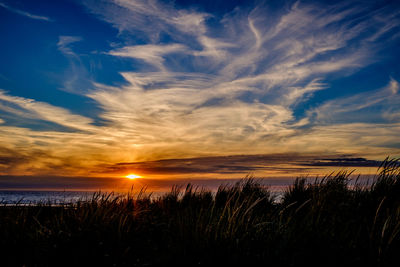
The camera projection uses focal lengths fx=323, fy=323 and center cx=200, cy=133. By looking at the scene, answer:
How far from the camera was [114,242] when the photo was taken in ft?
16.8

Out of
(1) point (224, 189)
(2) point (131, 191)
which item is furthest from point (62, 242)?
(1) point (224, 189)

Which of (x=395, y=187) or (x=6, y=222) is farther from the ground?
(x=395, y=187)

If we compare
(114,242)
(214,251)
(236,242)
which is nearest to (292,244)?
(236,242)

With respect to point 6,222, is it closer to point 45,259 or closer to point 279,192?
point 45,259

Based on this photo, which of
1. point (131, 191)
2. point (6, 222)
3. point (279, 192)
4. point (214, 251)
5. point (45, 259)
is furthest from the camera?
point (279, 192)

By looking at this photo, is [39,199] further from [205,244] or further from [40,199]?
[205,244]

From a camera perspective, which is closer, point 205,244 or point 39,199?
point 205,244

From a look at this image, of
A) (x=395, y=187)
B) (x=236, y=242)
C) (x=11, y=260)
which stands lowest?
(x=11, y=260)

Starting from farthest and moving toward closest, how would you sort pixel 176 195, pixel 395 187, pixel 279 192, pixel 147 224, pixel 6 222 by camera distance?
pixel 279 192 < pixel 176 195 < pixel 395 187 < pixel 147 224 < pixel 6 222

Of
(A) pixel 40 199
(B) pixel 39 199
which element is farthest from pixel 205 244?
(B) pixel 39 199

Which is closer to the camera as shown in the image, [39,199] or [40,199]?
[40,199]

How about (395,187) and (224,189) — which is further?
(224,189)

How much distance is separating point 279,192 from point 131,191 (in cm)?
493

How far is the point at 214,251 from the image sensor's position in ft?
14.4
